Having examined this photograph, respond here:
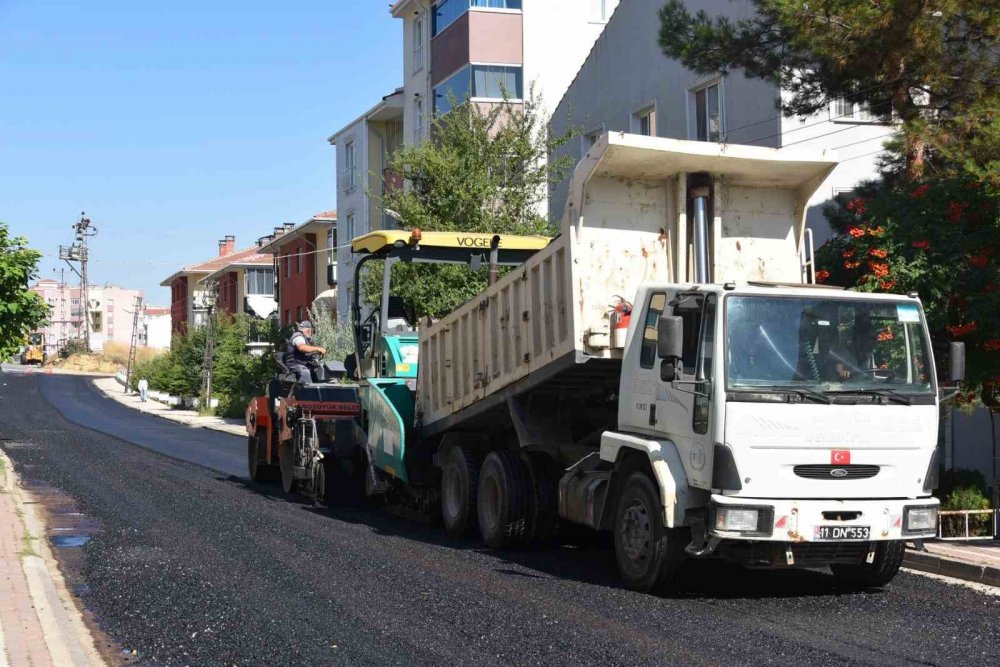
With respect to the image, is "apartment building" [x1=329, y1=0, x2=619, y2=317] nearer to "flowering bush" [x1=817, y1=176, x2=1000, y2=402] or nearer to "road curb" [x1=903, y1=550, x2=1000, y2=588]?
"flowering bush" [x1=817, y1=176, x2=1000, y2=402]

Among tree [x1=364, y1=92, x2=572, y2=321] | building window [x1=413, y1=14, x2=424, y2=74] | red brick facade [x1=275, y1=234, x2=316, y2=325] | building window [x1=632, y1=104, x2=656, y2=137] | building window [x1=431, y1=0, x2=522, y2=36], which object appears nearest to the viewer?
building window [x1=632, y1=104, x2=656, y2=137]

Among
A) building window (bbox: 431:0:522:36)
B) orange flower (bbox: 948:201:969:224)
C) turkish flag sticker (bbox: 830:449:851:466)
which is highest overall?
building window (bbox: 431:0:522:36)

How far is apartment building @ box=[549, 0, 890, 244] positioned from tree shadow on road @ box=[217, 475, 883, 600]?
708 cm

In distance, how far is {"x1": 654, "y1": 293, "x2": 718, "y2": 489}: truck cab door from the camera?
28.6 ft

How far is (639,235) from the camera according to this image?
34.3ft

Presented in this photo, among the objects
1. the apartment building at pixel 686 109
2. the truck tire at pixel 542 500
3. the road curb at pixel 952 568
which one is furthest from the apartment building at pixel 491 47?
the road curb at pixel 952 568

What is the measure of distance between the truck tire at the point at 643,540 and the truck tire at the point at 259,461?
31.1 ft

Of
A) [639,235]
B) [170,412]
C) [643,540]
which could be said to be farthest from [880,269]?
[170,412]

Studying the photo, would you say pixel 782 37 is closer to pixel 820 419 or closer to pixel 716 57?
pixel 716 57

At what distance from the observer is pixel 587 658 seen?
7109 mm

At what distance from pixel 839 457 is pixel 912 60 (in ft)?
22.4

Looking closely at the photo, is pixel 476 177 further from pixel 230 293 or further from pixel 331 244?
pixel 230 293

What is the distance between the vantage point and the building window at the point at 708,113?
23422mm

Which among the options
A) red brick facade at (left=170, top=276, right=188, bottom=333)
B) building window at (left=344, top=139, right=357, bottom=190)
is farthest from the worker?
red brick facade at (left=170, top=276, right=188, bottom=333)
